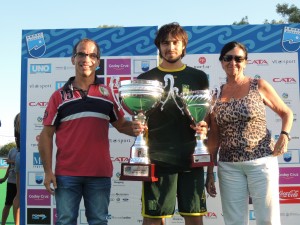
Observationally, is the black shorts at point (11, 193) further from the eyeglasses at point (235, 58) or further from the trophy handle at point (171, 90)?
Answer: the eyeglasses at point (235, 58)

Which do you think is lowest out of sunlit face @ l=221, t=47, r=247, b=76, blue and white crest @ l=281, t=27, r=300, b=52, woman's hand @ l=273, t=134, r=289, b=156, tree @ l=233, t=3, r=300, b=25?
woman's hand @ l=273, t=134, r=289, b=156

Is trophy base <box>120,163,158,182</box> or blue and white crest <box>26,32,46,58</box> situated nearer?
trophy base <box>120,163,158,182</box>

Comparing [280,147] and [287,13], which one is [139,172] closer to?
[280,147]

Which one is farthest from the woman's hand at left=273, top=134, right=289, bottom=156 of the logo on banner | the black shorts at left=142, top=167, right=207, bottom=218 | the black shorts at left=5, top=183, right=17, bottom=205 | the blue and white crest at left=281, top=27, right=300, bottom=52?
the black shorts at left=5, top=183, right=17, bottom=205

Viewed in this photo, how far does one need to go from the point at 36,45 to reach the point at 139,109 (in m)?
2.08

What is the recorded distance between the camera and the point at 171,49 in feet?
8.80

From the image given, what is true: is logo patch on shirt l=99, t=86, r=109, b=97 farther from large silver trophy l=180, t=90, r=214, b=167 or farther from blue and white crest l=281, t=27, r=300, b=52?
blue and white crest l=281, t=27, r=300, b=52

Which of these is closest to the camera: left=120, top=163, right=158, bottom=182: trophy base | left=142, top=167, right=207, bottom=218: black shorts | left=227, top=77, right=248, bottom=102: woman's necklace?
left=120, top=163, right=158, bottom=182: trophy base

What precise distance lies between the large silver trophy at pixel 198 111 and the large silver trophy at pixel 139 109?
0.63 feet

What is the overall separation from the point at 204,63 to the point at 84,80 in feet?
5.66

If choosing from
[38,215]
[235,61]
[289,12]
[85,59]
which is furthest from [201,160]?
[289,12]

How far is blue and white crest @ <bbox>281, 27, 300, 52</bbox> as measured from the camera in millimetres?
4031

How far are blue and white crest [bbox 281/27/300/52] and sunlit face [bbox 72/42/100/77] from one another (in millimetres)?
2228

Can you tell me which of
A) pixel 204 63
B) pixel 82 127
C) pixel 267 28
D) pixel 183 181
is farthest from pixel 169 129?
pixel 267 28
